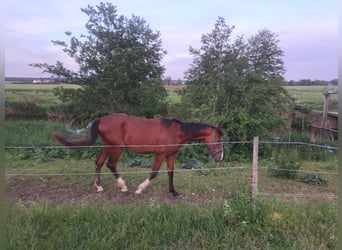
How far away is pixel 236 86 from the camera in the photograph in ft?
30.4

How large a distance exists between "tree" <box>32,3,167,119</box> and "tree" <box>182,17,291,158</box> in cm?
171

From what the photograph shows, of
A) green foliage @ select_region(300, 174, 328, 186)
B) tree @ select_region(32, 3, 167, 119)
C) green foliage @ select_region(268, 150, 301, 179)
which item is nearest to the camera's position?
green foliage @ select_region(300, 174, 328, 186)

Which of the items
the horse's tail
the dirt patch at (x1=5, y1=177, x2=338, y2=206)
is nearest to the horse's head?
the dirt patch at (x1=5, y1=177, x2=338, y2=206)

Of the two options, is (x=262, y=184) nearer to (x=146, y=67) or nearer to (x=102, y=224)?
(x=102, y=224)

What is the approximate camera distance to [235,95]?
938 centimetres

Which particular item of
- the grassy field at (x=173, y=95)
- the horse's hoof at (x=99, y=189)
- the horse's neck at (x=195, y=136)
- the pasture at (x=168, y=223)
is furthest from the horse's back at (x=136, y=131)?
the grassy field at (x=173, y=95)

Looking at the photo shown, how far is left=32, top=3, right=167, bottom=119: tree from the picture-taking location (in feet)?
35.5

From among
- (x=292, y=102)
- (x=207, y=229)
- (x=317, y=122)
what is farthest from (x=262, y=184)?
(x=317, y=122)

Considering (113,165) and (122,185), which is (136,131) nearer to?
(113,165)

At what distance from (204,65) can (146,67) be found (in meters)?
2.31

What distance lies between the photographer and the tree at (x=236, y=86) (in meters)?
8.62

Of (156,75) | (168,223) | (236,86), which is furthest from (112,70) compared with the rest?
(168,223)

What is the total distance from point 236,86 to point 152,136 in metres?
5.30

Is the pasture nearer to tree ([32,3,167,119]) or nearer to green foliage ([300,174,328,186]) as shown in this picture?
green foliage ([300,174,328,186])
